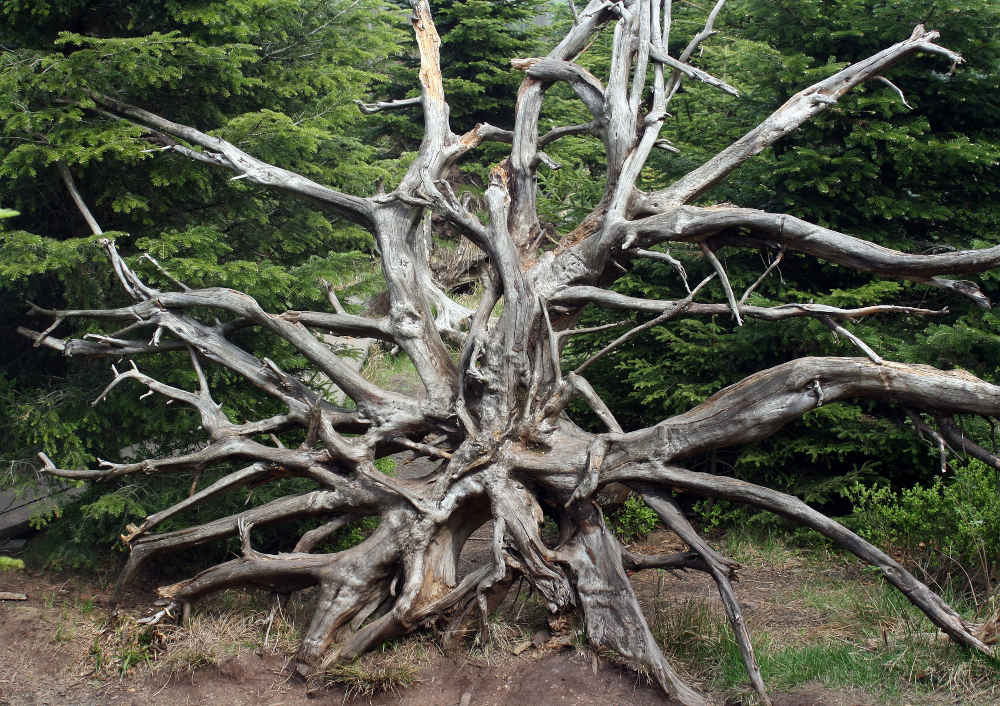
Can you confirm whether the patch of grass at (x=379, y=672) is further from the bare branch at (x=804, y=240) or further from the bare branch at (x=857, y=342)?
the bare branch at (x=857, y=342)

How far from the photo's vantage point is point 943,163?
25.9 feet

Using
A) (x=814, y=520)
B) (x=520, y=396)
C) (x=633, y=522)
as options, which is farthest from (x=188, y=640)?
(x=814, y=520)

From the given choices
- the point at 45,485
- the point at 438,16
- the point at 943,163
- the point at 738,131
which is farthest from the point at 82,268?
the point at 438,16

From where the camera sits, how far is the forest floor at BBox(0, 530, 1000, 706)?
5410mm

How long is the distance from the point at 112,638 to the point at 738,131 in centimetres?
756

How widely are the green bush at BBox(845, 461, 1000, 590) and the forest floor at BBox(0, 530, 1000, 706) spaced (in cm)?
41

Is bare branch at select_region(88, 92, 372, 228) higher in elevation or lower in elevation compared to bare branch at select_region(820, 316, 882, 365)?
higher

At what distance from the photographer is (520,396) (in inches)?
266

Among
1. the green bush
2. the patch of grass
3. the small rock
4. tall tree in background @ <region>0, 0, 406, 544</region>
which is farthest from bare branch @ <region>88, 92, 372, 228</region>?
the green bush

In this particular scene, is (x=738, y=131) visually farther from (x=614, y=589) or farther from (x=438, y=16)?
(x=438, y=16)

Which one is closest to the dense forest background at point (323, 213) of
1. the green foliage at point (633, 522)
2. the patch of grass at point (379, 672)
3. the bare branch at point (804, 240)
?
the green foliage at point (633, 522)

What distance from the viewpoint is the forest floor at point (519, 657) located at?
5.41 metres

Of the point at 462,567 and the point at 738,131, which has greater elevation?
the point at 738,131

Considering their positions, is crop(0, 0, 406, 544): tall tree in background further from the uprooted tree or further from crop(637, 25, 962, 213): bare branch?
crop(637, 25, 962, 213): bare branch
